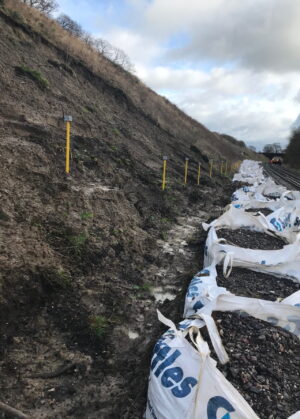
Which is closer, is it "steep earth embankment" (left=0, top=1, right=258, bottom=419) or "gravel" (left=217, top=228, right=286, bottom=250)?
"steep earth embankment" (left=0, top=1, right=258, bottom=419)

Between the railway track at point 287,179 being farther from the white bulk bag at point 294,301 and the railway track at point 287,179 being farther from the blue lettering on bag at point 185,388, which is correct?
the blue lettering on bag at point 185,388

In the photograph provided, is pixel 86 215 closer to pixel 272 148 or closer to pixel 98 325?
pixel 98 325

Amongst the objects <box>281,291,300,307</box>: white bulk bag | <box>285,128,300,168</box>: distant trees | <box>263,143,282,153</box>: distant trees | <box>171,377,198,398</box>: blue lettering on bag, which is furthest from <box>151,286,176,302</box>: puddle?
<box>263,143,282,153</box>: distant trees

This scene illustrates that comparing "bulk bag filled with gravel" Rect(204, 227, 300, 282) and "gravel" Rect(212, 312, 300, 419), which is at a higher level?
"bulk bag filled with gravel" Rect(204, 227, 300, 282)

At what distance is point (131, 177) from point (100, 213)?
353cm

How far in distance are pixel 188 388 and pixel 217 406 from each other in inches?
10.5

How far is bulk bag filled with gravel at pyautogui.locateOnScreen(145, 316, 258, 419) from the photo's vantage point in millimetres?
2125

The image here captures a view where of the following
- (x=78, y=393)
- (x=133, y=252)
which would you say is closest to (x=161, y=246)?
(x=133, y=252)

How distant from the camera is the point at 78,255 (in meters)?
5.03

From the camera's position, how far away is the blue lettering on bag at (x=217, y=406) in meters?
2.08

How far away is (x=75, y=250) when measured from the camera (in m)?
5.02

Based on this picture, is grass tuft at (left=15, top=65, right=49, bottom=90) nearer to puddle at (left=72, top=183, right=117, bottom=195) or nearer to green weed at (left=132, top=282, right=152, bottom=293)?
puddle at (left=72, top=183, right=117, bottom=195)

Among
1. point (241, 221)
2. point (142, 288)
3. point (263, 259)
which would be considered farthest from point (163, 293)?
point (241, 221)

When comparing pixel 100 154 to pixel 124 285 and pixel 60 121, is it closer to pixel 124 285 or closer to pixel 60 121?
pixel 60 121
